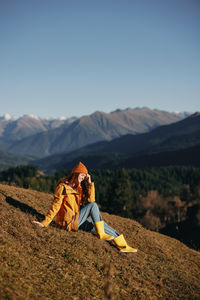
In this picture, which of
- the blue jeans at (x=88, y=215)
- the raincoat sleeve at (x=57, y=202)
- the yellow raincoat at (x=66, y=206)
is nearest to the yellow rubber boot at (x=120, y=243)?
the blue jeans at (x=88, y=215)

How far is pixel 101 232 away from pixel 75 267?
2.54m

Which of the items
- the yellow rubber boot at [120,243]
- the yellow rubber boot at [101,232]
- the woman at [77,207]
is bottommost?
the yellow rubber boot at [120,243]

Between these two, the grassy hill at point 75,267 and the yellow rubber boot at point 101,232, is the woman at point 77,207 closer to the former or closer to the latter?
the yellow rubber boot at point 101,232

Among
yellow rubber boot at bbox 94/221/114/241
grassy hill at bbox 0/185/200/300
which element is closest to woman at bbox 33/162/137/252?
yellow rubber boot at bbox 94/221/114/241

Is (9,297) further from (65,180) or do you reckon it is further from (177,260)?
(177,260)

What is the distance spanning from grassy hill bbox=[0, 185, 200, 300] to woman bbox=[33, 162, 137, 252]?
17.7 inches

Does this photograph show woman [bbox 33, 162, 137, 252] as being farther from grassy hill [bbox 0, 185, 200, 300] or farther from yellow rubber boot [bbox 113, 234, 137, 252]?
grassy hill [bbox 0, 185, 200, 300]

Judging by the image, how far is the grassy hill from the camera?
7609 mm

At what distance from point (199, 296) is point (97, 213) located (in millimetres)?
5253

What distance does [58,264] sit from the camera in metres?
9.14

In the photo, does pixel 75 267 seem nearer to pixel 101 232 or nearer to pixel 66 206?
pixel 66 206

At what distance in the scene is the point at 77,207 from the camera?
1087 centimetres

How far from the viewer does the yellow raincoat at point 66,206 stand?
10.3m

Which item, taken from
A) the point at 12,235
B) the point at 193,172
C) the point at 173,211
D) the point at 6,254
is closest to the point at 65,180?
the point at 12,235
